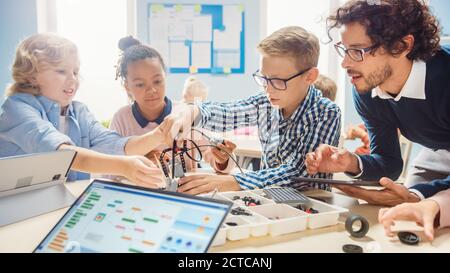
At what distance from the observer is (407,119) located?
133cm

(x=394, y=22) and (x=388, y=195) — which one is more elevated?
(x=394, y=22)

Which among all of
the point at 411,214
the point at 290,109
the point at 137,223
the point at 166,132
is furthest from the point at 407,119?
the point at 137,223

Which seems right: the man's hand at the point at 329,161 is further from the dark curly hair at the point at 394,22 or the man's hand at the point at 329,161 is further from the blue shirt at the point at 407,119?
the dark curly hair at the point at 394,22

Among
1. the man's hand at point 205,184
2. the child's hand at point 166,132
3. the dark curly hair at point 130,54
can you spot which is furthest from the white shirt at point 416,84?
the dark curly hair at point 130,54

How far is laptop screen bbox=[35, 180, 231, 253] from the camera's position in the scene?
2.10 feet

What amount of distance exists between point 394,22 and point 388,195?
61 centimetres

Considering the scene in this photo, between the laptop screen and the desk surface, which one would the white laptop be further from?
the laptop screen

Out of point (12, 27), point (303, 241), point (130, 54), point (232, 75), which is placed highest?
point (12, 27)

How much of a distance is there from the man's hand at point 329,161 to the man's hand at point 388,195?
0.45 ft

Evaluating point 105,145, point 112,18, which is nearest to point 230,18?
point 112,18

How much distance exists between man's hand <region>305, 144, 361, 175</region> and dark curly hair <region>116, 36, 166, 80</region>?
99 cm

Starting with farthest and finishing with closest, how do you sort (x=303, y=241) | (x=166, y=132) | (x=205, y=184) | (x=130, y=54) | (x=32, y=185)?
(x=130, y=54) < (x=166, y=132) < (x=205, y=184) < (x=32, y=185) < (x=303, y=241)

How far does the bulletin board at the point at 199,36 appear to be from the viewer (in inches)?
125

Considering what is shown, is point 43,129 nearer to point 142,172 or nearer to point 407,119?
point 142,172
